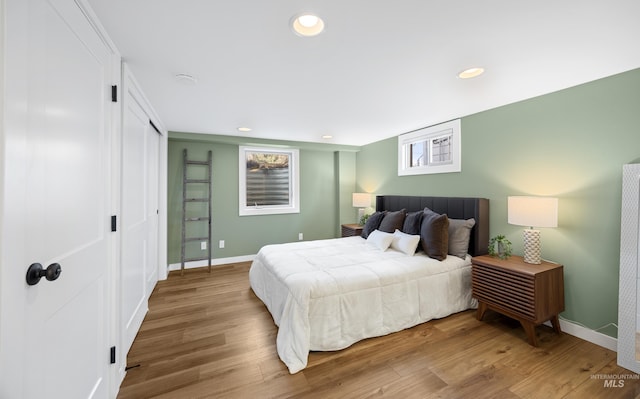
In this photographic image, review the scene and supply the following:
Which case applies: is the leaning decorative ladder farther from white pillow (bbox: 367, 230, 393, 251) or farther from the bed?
white pillow (bbox: 367, 230, 393, 251)

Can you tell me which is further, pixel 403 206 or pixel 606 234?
pixel 403 206

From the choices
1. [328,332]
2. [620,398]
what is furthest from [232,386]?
[620,398]

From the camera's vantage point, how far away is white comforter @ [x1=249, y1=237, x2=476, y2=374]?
197 centimetres

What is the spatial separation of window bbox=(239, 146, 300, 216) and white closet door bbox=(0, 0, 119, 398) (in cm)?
302

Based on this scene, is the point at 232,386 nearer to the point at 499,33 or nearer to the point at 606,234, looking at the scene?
the point at 499,33

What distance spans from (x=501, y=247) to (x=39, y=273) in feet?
10.8

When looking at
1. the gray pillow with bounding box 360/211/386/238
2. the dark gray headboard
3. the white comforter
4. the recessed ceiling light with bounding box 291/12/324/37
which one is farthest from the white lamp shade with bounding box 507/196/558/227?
the recessed ceiling light with bounding box 291/12/324/37

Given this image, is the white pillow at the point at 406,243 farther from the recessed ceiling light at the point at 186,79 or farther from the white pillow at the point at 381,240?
the recessed ceiling light at the point at 186,79

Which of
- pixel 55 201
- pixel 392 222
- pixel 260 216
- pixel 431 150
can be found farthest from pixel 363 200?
pixel 55 201

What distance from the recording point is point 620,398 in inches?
62.2

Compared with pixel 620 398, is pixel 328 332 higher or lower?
higher

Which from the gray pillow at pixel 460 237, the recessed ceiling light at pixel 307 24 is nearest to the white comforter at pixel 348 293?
the gray pillow at pixel 460 237

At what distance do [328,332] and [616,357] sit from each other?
2.23m

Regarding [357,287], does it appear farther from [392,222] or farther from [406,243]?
[392,222]
